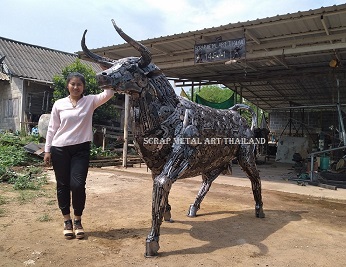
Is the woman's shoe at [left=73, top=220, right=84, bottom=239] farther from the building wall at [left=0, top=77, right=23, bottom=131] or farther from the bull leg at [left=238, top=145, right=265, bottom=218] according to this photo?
the building wall at [left=0, top=77, right=23, bottom=131]

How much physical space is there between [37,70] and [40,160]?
804 cm

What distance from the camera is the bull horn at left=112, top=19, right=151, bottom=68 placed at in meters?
2.64

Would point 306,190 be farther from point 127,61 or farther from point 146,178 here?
point 127,61

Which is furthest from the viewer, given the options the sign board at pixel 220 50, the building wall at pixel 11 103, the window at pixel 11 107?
the window at pixel 11 107

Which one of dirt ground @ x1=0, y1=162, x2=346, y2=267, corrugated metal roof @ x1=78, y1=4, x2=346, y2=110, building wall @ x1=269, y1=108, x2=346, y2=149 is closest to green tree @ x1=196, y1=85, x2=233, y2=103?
building wall @ x1=269, y1=108, x2=346, y2=149

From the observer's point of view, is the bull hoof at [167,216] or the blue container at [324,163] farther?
the blue container at [324,163]

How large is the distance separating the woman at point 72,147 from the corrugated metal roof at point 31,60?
12.9m

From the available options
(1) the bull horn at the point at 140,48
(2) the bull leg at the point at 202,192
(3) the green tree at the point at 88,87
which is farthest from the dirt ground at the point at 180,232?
(3) the green tree at the point at 88,87

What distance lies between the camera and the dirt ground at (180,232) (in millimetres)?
2695

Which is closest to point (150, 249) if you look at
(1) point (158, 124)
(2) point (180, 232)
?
(2) point (180, 232)

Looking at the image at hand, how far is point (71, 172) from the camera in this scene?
3.21m

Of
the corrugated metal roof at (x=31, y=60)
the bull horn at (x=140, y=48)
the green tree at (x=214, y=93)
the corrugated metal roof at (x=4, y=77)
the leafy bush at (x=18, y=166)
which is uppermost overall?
the green tree at (x=214, y=93)

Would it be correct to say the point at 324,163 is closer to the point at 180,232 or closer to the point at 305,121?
the point at 180,232

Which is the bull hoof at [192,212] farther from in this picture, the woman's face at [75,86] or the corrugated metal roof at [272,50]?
the corrugated metal roof at [272,50]
